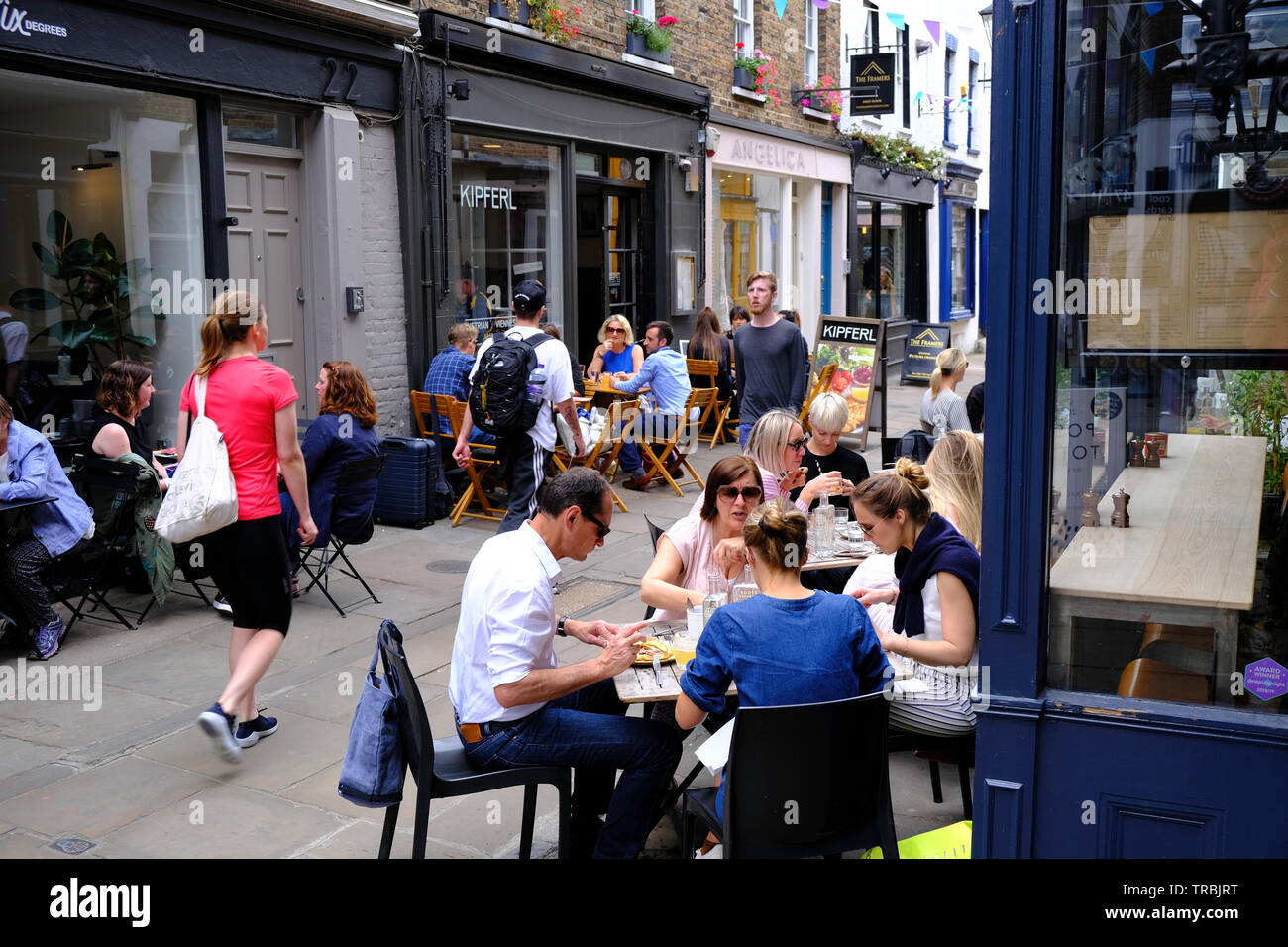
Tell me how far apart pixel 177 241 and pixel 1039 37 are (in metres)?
7.36

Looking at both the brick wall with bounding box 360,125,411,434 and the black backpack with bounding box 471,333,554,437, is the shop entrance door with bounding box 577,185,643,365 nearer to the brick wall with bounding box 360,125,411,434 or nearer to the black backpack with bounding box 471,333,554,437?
the brick wall with bounding box 360,125,411,434

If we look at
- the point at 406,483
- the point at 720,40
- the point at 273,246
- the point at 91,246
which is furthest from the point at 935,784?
the point at 720,40

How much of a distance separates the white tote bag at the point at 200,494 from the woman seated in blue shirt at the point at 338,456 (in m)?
1.88

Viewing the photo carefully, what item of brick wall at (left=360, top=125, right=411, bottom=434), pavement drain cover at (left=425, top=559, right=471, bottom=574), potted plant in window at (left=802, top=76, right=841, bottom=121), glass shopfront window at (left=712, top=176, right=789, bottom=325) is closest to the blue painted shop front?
pavement drain cover at (left=425, top=559, right=471, bottom=574)

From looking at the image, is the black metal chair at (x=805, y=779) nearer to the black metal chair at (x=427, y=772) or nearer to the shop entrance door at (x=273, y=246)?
the black metal chair at (x=427, y=772)

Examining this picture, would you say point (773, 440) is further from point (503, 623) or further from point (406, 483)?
point (406, 483)

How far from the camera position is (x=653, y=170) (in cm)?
1519

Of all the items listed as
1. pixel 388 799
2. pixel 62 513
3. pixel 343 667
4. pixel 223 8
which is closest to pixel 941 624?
pixel 388 799

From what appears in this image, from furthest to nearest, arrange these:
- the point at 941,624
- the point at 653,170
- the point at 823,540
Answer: the point at 653,170, the point at 823,540, the point at 941,624

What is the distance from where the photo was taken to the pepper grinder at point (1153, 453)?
4682 mm

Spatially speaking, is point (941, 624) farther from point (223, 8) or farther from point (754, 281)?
point (223, 8)

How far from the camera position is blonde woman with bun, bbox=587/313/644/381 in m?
12.5

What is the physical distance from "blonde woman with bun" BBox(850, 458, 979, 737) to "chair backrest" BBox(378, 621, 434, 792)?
160cm

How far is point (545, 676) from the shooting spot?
3873 mm
